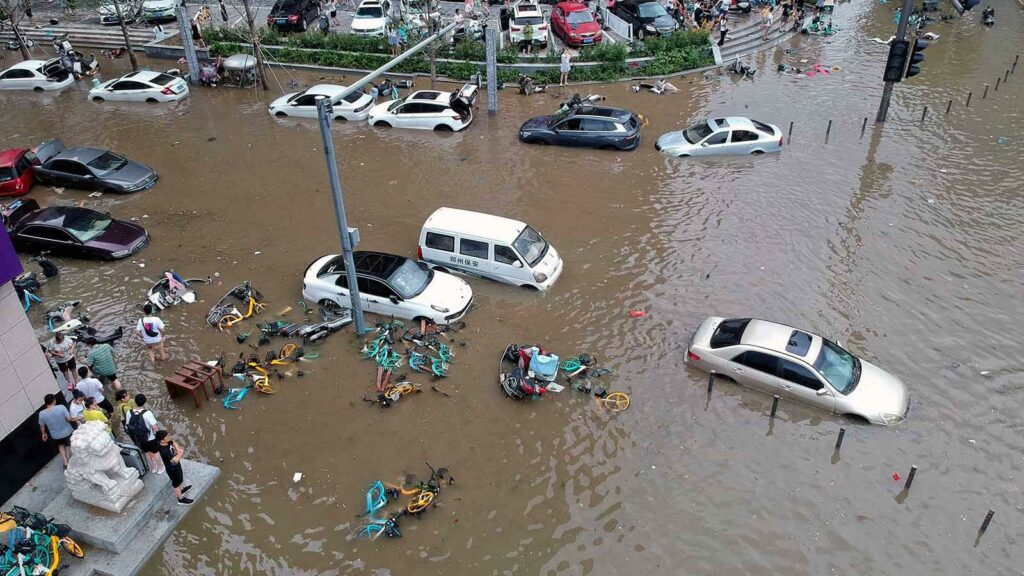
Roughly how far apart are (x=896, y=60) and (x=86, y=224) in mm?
23155

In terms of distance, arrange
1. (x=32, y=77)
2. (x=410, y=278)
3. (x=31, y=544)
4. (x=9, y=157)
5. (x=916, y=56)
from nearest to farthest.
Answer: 1. (x=31, y=544)
2. (x=410, y=278)
3. (x=916, y=56)
4. (x=9, y=157)
5. (x=32, y=77)

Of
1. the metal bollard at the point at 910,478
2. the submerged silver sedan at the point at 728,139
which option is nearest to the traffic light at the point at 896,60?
the submerged silver sedan at the point at 728,139

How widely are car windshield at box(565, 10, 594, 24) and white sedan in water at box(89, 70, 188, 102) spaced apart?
16458 mm

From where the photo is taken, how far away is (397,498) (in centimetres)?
1100

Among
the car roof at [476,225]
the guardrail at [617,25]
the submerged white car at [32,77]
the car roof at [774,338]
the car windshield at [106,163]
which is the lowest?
the car roof at [774,338]

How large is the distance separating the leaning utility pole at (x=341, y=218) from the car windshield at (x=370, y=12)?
2042cm

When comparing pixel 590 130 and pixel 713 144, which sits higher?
pixel 590 130

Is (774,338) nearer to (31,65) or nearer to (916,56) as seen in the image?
(916,56)

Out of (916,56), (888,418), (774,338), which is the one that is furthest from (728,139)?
(888,418)

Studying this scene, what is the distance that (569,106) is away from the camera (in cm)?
2400

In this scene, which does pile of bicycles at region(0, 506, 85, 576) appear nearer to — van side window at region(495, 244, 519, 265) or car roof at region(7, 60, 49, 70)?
van side window at region(495, 244, 519, 265)

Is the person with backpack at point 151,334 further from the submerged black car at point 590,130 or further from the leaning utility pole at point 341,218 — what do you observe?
the submerged black car at point 590,130

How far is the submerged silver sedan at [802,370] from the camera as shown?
12.2m

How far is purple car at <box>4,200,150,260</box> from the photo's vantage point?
1709 cm
